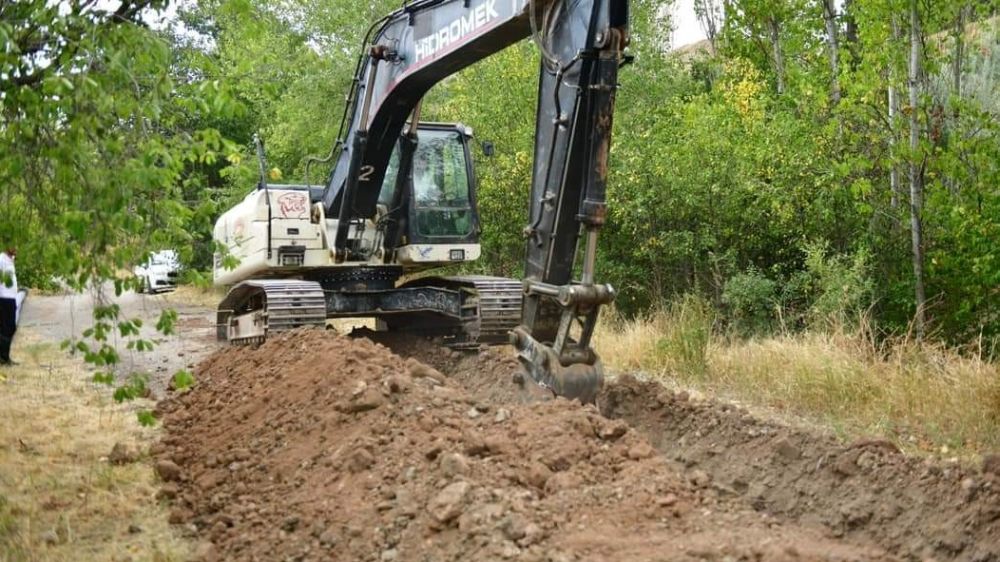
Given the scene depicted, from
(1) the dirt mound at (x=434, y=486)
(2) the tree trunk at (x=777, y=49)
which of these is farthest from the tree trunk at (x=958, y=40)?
(2) the tree trunk at (x=777, y=49)

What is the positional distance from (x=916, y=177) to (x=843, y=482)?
6454mm

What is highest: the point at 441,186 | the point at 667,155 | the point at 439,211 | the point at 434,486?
the point at 667,155

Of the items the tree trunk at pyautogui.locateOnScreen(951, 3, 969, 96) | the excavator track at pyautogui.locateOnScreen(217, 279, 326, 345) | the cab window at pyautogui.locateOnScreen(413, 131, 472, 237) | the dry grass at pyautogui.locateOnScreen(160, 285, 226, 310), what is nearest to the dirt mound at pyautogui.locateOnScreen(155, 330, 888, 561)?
the excavator track at pyautogui.locateOnScreen(217, 279, 326, 345)

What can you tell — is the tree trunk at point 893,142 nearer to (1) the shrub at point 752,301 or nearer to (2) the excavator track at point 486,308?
(1) the shrub at point 752,301

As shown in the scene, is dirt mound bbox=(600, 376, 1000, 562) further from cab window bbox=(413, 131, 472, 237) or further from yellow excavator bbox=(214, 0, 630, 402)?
cab window bbox=(413, 131, 472, 237)

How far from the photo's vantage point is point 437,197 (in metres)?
11.0

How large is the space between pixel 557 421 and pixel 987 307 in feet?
23.9

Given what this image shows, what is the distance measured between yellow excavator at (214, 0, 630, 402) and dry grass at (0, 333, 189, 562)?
183cm

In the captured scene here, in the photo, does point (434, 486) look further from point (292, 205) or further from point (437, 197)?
point (292, 205)

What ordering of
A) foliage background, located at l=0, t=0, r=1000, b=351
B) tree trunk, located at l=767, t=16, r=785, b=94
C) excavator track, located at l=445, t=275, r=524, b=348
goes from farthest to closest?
tree trunk, located at l=767, t=16, r=785, b=94 < excavator track, located at l=445, t=275, r=524, b=348 < foliage background, located at l=0, t=0, r=1000, b=351

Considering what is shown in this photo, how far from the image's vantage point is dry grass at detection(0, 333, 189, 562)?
204 inches

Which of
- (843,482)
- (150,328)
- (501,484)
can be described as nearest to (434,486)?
(501,484)

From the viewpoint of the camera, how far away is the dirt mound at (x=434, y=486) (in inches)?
169

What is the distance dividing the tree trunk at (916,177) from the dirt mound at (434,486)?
242 inches
